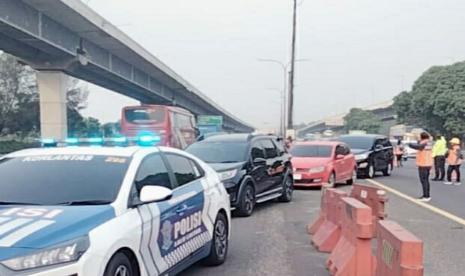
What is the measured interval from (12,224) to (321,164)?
14.1 m

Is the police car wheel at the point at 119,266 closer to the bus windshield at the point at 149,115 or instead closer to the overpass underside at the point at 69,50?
the overpass underside at the point at 69,50

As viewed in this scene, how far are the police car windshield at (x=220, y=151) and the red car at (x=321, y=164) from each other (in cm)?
509

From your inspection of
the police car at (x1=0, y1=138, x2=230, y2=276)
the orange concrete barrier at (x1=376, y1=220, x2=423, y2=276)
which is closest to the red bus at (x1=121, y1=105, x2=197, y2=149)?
the police car at (x1=0, y1=138, x2=230, y2=276)

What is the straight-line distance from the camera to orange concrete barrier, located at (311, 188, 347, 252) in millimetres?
8141

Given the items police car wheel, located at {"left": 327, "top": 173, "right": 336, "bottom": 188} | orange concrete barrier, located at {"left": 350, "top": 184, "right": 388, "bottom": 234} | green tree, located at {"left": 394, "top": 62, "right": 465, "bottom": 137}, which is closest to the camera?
orange concrete barrier, located at {"left": 350, "top": 184, "right": 388, "bottom": 234}

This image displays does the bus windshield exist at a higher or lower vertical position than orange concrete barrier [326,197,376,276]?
higher

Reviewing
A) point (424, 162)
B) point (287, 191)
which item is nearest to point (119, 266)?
point (287, 191)

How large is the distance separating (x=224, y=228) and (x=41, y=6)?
2102 centimetres

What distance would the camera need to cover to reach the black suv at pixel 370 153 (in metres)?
22.6

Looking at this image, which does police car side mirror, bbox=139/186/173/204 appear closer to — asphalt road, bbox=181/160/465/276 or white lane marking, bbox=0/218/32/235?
white lane marking, bbox=0/218/32/235

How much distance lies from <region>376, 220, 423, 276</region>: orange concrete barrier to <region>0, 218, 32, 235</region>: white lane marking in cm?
276

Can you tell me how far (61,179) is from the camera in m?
5.38

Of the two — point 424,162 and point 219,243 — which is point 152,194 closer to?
point 219,243

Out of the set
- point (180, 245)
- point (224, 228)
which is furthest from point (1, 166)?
point (224, 228)
